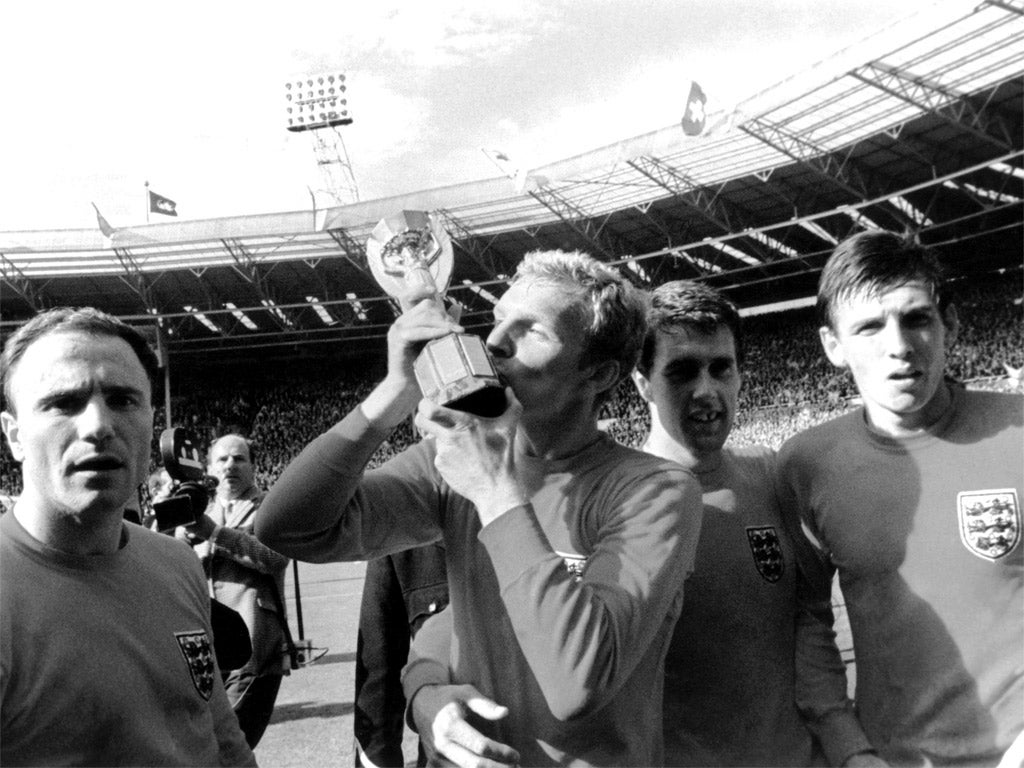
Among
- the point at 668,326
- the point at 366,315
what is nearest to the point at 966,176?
the point at 366,315

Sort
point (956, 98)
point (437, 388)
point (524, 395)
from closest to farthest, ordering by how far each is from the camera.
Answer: point (437, 388)
point (524, 395)
point (956, 98)

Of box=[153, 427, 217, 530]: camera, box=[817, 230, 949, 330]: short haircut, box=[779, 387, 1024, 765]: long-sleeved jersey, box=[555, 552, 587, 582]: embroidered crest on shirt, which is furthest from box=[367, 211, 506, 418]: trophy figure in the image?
box=[153, 427, 217, 530]: camera

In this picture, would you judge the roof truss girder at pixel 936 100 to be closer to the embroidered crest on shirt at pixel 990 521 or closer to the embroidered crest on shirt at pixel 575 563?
the embroidered crest on shirt at pixel 990 521

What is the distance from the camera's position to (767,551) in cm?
203

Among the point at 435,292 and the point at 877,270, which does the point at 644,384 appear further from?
the point at 435,292

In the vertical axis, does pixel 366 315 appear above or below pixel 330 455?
above

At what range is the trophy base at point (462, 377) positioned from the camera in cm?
137

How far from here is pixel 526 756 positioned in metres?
1.49

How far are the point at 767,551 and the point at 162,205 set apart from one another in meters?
22.7

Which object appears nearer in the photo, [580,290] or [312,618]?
[580,290]

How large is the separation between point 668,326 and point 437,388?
0.93 metres

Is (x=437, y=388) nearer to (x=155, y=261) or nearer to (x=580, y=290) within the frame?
(x=580, y=290)

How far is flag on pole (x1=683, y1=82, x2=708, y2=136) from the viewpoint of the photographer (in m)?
16.8

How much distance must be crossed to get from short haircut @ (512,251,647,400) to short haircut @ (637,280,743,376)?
361 millimetres
